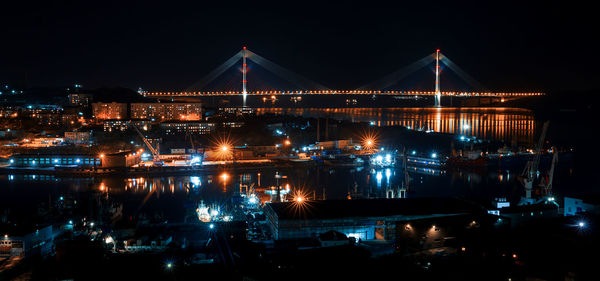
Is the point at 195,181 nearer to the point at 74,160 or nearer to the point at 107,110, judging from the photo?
the point at 74,160

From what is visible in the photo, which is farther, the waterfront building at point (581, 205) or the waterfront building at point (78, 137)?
the waterfront building at point (78, 137)

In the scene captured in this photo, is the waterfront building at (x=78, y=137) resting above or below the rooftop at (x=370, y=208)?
above

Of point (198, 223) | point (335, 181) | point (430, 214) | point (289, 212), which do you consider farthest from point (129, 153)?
point (430, 214)

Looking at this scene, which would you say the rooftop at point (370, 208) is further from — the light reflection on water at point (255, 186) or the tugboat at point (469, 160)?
the tugboat at point (469, 160)

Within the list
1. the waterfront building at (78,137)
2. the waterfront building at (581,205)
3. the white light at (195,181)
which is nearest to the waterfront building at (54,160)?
the white light at (195,181)

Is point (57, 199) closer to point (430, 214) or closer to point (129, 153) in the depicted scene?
point (129, 153)

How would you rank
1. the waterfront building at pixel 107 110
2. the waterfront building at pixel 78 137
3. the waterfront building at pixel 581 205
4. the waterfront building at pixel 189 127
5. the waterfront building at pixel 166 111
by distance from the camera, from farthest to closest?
1. the waterfront building at pixel 166 111
2. the waterfront building at pixel 107 110
3. the waterfront building at pixel 189 127
4. the waterfront building at pixel 78 137
5. the waterfront building at pixel 581 205
